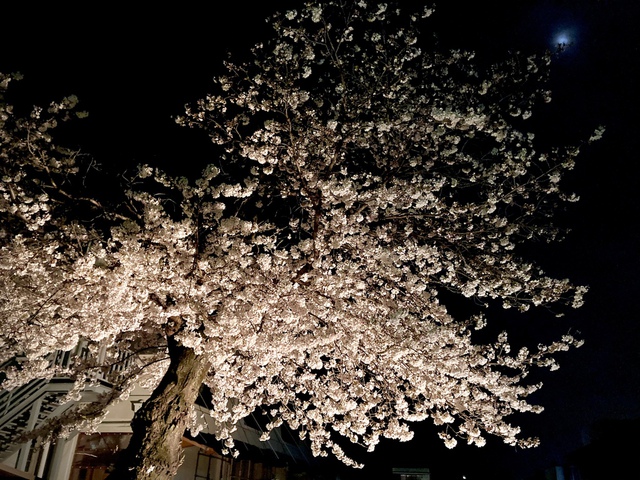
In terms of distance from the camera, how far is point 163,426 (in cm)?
698

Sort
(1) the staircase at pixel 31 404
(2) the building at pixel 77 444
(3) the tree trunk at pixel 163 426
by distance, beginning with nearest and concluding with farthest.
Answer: (3) the tree trunk at pixel 163 426, (1) the staircase at pixel 31 404, (2) the building at pixel 77 444

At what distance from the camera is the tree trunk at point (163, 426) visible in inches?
261

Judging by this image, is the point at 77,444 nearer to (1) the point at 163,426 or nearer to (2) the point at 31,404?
(2) the point at 31,404

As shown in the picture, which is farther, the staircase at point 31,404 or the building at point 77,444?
the building at point 77,444

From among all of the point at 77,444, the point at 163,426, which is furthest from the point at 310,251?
the point at 77,444

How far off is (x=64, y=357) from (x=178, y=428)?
4.80 meters

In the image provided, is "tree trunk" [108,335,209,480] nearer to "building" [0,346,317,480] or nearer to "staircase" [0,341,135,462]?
"staircase" [0,341,135,462]

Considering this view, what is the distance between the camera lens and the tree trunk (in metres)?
6.63

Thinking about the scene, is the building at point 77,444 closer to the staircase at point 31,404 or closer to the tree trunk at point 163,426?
the staircase at point 31,404

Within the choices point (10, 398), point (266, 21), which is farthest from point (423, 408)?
point (10, 398)

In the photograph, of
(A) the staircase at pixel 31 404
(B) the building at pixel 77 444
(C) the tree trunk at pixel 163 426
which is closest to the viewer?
(C) the tree trunk at pixel 163 426

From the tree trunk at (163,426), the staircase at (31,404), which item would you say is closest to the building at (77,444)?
the staircase at (31,404)

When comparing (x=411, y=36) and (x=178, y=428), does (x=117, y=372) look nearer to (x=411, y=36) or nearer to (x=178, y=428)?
(x=178, y=428)

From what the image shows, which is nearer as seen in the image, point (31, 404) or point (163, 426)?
point (163, 426)
